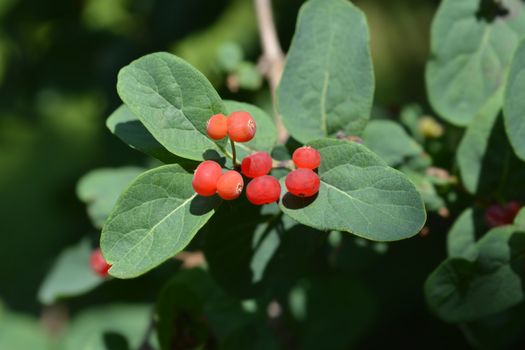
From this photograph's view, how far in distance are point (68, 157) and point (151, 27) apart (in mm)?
1345

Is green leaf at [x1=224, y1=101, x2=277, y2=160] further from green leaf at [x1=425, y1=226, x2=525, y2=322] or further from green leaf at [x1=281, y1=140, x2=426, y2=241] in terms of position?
green leaf at [x1=425, y1=226, x2=525, y2=322]

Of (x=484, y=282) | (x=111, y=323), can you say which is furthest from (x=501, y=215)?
(x=111, y=323)

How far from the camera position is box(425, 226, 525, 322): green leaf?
1645 millimetres

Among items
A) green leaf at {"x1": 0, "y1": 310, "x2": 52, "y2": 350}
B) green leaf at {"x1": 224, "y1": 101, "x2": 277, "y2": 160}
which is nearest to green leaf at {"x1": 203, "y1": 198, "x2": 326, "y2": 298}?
green leaf at {"x1": 224, "y1": 101, "x2": 277, "y2": 160}

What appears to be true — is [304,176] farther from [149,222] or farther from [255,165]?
[149,222]

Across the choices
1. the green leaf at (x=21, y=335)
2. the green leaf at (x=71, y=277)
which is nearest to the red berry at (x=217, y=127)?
the green leaf at (x=71, y=277)

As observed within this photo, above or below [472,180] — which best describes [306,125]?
above

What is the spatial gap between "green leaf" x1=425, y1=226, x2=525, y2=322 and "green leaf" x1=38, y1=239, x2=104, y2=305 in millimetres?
1144

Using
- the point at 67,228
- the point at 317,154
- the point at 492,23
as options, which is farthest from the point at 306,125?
the point at 67,228

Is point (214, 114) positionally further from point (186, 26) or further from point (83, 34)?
point (83, 34)

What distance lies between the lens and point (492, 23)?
6.55ft

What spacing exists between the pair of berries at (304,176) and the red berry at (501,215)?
580 mm

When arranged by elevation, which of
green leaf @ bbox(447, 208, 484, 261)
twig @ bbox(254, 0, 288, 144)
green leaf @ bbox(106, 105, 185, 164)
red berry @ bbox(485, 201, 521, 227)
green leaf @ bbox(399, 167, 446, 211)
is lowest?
green leaf @ bbox(447, 208, 484, 261)

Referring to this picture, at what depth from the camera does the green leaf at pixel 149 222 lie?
136cm
